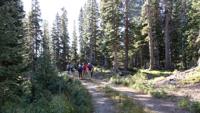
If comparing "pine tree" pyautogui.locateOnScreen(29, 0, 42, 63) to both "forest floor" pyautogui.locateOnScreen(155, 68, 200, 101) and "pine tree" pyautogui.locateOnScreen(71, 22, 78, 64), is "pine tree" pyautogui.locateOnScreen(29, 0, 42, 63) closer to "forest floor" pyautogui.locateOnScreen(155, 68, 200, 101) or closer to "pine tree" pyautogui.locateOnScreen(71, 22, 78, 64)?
"pine tree" pyautogui.locateOnScreen(71, 22, 78, 64)

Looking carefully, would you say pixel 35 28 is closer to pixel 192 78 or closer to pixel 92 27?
pixel 92 27

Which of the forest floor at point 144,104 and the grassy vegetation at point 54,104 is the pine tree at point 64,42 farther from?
the grassy vegetation at point 54,104

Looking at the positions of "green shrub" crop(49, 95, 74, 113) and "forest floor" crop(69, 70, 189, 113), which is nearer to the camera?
"green shrub" crop(49, 95, 74, 113)

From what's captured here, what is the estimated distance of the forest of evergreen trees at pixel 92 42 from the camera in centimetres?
Result: 1705

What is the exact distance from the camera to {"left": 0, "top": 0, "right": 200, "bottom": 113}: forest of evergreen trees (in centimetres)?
1705

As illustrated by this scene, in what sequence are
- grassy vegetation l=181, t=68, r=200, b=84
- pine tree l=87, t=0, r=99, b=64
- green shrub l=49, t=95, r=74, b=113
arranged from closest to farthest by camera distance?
green shrub l=49, t=95, r=74, b=113
grassy vegetation l=181, t=68, r=200, b=84
pine tree l=87, t=0, r=99, b=64

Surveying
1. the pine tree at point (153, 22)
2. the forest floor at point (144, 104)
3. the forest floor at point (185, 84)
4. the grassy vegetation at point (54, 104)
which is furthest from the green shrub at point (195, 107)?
the pine tree at point (153, 22)

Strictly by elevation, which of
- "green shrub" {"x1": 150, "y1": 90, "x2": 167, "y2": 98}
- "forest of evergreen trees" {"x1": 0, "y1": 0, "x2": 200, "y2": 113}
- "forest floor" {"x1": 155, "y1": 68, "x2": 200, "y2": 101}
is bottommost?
"green shrub" {"x1": 150, "y1": 90, "x2": 167, "y2": 98}

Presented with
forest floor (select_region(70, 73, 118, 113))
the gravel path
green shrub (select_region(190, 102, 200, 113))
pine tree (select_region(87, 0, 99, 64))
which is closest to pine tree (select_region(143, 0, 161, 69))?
pine tree (select_region(87, 0, 99, 64))

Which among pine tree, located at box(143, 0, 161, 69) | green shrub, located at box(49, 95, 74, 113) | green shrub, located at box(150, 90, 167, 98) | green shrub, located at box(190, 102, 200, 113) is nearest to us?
green shrub, located at box(49, 95, 74, 113)

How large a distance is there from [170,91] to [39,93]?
816 centimetres

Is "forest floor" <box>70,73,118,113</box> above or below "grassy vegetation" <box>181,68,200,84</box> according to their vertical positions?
below

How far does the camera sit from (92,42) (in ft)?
226

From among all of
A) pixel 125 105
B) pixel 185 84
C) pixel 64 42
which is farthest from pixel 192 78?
pixel 64 42
